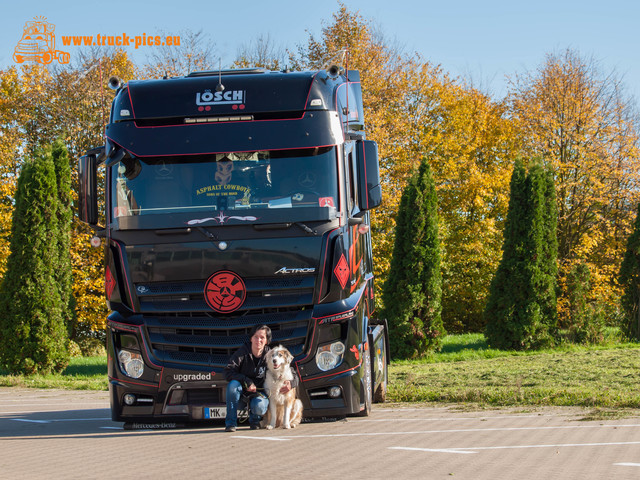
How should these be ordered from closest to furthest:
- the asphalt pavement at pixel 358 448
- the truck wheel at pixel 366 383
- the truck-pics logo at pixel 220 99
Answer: the asphalt pavement at pixel 358 448 < the truck-pics logo at pixel 220 99 < the truck wheel at pixel 366 383

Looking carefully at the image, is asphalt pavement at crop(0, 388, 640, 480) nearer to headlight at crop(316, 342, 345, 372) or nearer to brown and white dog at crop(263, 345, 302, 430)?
brown and white dog at crop(263, 345, 302, 430)

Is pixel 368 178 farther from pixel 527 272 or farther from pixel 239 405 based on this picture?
pixel 527 272

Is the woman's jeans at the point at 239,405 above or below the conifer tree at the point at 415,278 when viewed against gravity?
below

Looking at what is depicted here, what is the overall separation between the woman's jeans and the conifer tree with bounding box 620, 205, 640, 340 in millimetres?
18546

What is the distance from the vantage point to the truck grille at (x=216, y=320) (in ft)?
29.1

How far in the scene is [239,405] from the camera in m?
9.20

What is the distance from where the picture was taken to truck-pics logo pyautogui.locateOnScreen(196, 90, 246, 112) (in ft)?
30.5

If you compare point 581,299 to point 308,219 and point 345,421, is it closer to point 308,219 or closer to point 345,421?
point 345,421

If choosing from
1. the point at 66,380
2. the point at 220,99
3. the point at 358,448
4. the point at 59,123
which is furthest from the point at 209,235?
the point at 59,123

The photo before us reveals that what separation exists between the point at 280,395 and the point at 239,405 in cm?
56

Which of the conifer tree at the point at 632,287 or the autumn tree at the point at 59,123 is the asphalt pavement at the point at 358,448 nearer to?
the conifer tree at the point at 632,287

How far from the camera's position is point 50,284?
73.4 feet

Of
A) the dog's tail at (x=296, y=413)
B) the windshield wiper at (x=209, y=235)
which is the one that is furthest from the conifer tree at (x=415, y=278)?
the windshield wiper at (x=209, y=235)

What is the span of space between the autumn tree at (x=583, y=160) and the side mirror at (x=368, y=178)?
23749 mm
